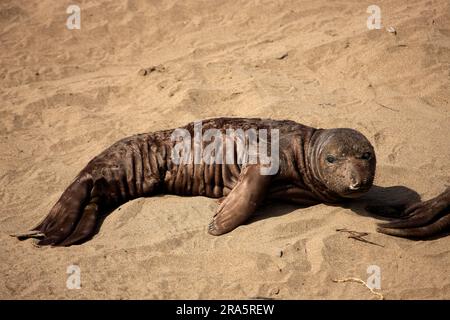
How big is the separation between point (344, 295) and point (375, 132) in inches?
109

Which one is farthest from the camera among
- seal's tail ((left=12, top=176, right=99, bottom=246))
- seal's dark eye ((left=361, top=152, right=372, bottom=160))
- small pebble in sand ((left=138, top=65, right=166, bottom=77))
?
small pebble in sand ((left=138, top=65, right=166, bottom=77))

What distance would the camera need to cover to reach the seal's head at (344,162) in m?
5.17

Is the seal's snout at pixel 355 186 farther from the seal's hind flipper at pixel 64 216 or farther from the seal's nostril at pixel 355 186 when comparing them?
the seal's hind flipper at pixel 64 216

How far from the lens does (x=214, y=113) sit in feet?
24.3

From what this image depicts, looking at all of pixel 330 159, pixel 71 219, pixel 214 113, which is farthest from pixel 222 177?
pixel 214 113

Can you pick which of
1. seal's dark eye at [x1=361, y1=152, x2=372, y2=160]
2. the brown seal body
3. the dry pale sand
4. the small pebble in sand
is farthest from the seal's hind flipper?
the small pebble in sand

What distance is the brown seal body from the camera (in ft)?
17.4

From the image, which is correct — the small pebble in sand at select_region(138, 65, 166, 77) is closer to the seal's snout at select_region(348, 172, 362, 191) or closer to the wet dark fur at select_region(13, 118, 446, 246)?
the wet dark fur at select_region(13, 118, 446, 246)

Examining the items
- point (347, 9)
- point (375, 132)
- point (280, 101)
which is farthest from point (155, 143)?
point (347, 9)

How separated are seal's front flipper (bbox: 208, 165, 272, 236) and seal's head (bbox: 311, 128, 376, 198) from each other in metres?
0.50

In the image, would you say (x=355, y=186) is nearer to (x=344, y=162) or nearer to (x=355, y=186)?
(x=355, y=186)

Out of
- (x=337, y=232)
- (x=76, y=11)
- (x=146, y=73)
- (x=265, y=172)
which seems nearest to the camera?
(x=337, y=232)

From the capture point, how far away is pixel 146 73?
861 centimetres

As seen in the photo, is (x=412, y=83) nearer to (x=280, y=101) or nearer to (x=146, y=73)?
(x=280, y=101)
